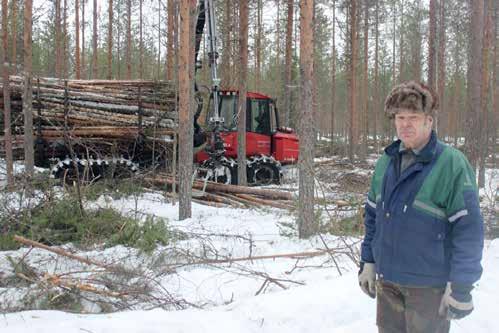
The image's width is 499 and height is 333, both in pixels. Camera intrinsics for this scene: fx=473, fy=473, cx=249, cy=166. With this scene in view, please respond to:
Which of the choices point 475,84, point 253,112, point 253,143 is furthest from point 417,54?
point 253,143

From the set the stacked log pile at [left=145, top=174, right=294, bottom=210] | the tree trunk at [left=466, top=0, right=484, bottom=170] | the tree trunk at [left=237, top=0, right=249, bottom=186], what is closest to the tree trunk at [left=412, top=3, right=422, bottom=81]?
the tree trunk at [left=466, top=0, right=484, bottom=170]

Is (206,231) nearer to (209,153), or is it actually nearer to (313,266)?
(313,266)

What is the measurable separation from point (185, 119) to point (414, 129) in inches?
267

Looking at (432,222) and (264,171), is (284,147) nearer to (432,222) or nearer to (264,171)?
(264,171)

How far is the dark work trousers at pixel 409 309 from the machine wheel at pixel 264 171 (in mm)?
11270

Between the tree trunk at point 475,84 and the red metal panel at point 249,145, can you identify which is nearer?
the tree trunk at point 475,84

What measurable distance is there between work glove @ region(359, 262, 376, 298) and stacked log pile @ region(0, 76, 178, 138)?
892 cm

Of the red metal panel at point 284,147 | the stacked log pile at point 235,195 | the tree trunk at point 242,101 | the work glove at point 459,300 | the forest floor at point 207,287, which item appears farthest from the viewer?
the red metal panel at point 284,147

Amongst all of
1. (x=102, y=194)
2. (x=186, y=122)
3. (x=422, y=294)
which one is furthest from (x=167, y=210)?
(x=422, y=294)

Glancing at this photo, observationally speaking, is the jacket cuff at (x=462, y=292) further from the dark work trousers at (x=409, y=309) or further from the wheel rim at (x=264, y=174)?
the wheel rim at (x=264, y=174)

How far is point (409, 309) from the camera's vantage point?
250 cm

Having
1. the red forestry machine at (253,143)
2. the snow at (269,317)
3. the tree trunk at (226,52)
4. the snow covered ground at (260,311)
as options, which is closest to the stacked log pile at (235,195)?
the red forestry machine at (253,143)

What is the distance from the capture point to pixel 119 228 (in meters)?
7.30

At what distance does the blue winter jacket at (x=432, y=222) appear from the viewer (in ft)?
7.43
